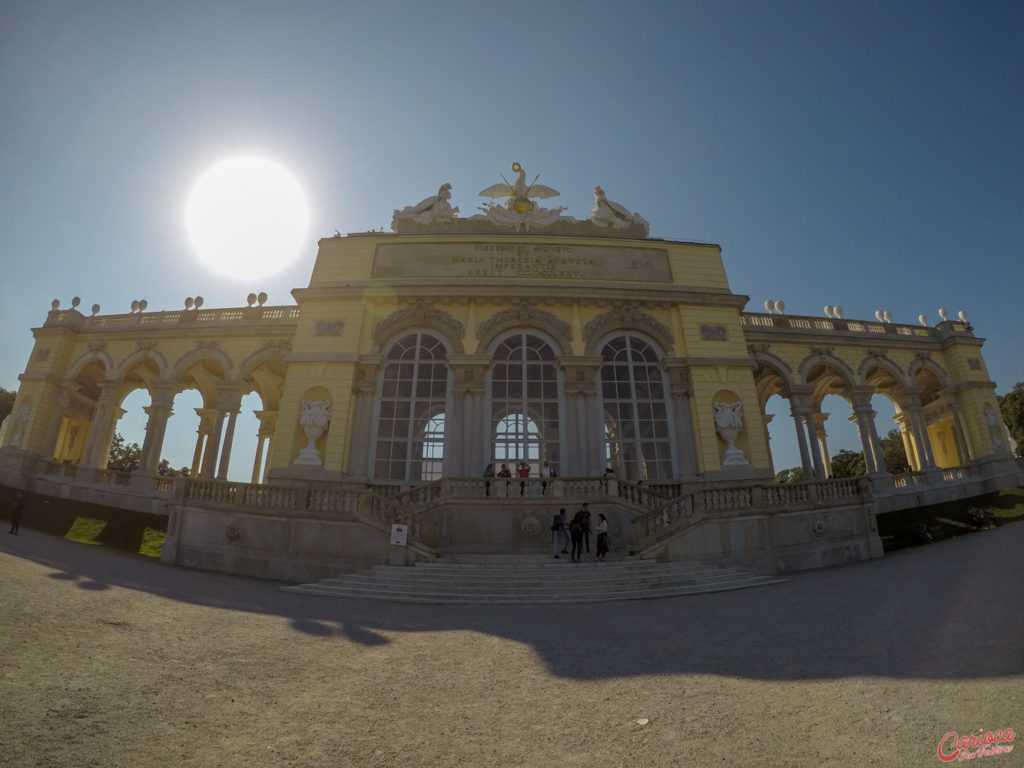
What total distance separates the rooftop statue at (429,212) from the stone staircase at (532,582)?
16.6 metres

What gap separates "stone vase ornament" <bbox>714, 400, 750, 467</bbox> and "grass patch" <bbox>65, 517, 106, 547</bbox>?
72.2ft

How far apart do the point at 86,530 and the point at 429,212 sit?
731 inches

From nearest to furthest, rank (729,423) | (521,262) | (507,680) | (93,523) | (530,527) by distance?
(507,680), (530,527), (93,523), (729,423), (521,262)

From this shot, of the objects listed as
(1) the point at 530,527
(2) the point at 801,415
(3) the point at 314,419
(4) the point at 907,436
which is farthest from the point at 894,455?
(3) the point at 314,419

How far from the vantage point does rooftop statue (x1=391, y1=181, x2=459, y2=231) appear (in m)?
23.9

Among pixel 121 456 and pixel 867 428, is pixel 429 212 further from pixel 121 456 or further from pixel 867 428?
pixel 121 456

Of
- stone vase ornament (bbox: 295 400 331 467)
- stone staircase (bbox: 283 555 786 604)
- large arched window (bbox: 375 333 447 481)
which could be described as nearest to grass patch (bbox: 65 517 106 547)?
stone vase ornament (bbox: 295 400 331 467)

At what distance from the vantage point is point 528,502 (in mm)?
15672

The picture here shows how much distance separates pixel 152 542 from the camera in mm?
16719

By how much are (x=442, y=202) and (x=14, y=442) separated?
76.4 ft

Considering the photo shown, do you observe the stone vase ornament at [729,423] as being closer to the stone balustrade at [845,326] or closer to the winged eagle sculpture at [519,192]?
the stone balustrade at [845,326]

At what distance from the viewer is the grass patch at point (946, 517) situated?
682 inches

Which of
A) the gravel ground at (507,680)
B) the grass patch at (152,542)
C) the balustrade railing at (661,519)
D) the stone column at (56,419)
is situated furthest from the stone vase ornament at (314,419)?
the stone column at (56,419)

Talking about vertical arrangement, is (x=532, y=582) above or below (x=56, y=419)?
below
